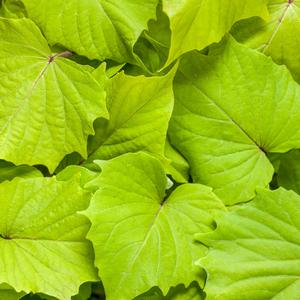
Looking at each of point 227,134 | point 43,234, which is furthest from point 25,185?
point 227,134

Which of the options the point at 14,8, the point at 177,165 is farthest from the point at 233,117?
the point at 14,8

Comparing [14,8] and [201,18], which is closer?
[201,18]

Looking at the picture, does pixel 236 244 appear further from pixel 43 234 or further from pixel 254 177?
pixel 43 234

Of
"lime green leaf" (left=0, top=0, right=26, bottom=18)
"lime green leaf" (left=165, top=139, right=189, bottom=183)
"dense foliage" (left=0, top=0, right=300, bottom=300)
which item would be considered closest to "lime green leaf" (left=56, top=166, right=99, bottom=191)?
"dense foliage" (left=0, top=0, right=300, bottom=300)

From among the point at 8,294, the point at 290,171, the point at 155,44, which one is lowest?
the point at 8,294

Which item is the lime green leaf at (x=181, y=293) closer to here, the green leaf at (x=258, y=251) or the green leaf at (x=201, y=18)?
the green leaf at (x=258, y=251)

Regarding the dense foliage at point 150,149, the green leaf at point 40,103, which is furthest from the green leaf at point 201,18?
the green leaf at point 40,103

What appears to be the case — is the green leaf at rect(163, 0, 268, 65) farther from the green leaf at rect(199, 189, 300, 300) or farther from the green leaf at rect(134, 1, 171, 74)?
the green leaf at rect(199, 189, 300, 300)

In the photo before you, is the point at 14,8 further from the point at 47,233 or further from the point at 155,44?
the point at 47,233
